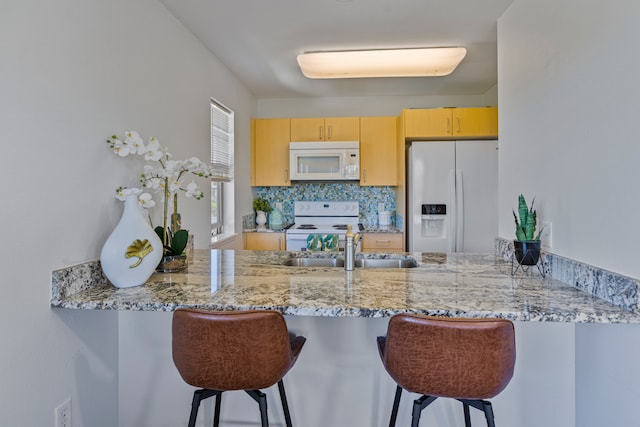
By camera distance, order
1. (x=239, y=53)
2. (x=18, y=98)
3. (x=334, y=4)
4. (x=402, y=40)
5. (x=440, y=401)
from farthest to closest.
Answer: (x=239, y=53) → (x=402, y=40) → (x=334, y=4) → (x=440, y=401) → (x=18, y=98)

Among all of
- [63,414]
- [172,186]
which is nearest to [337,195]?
[172,186]

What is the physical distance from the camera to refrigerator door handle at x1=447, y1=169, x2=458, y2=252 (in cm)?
334

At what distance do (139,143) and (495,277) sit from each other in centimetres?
166

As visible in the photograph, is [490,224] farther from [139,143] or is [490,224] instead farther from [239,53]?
[139,143]

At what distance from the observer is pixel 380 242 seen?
3.66 m

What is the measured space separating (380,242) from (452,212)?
74 centimetres

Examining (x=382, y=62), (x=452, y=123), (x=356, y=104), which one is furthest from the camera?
(x=356, y=104)

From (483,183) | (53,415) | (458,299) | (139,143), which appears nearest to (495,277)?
(458,299)

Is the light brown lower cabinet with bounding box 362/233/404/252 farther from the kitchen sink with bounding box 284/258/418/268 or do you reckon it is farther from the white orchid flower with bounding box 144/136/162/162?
the white orchid flower with bounding box 144/136/162/162

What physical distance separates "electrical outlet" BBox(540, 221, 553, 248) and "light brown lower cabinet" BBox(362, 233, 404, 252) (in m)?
1.95

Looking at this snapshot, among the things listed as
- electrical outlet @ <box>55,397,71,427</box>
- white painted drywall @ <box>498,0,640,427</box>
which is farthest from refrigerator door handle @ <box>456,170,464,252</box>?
electrical outlet @ <box>55,397,71,427</box>

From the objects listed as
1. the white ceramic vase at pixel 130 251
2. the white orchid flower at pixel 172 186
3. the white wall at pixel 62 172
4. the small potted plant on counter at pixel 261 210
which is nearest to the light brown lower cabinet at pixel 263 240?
the small potted plant on counter at pixel 261 210

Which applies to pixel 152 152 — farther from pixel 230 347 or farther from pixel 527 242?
pixel 527 242

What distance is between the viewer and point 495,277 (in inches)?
61.8
